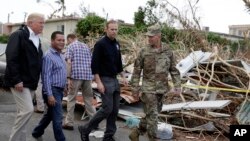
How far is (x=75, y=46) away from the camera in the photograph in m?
7.93

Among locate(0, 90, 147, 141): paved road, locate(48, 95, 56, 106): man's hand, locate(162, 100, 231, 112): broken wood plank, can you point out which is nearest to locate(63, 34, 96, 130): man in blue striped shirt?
locate(0, 90, 147, 141): paved road

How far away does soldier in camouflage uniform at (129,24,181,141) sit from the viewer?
625cm

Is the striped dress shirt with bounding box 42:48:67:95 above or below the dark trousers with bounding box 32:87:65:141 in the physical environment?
above

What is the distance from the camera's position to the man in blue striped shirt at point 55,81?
237 inches

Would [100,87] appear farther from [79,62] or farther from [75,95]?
[75,95]

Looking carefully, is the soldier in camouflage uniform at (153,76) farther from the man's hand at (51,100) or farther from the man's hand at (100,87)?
the man's hand at (51,100)

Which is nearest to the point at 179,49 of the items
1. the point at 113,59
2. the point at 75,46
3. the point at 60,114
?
the point at 75,46

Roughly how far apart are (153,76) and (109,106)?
2.67ft

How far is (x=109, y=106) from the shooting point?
6.45 m

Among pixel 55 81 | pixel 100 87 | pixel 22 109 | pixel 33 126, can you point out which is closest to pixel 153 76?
pixel 100 87

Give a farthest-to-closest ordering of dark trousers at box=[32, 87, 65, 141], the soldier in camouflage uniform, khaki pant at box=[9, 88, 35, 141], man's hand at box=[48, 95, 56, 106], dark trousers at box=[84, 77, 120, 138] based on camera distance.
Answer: dark trousers at box=[84, 77, 120, 138], the soldier in camouflage uniform, dark trousers at box=[32, 87, 65, 141], man's hand at box=[48, 95, 56, 106], khaki pant at box=[9, 88, 35, 141]

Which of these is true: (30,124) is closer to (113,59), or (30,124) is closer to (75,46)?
(75,46)

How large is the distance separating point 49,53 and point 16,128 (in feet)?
4.02

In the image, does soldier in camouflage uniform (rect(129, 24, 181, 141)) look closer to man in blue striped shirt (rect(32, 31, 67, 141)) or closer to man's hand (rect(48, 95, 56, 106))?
man in blue striped shirt (rect(32, 31, 67, 141))
